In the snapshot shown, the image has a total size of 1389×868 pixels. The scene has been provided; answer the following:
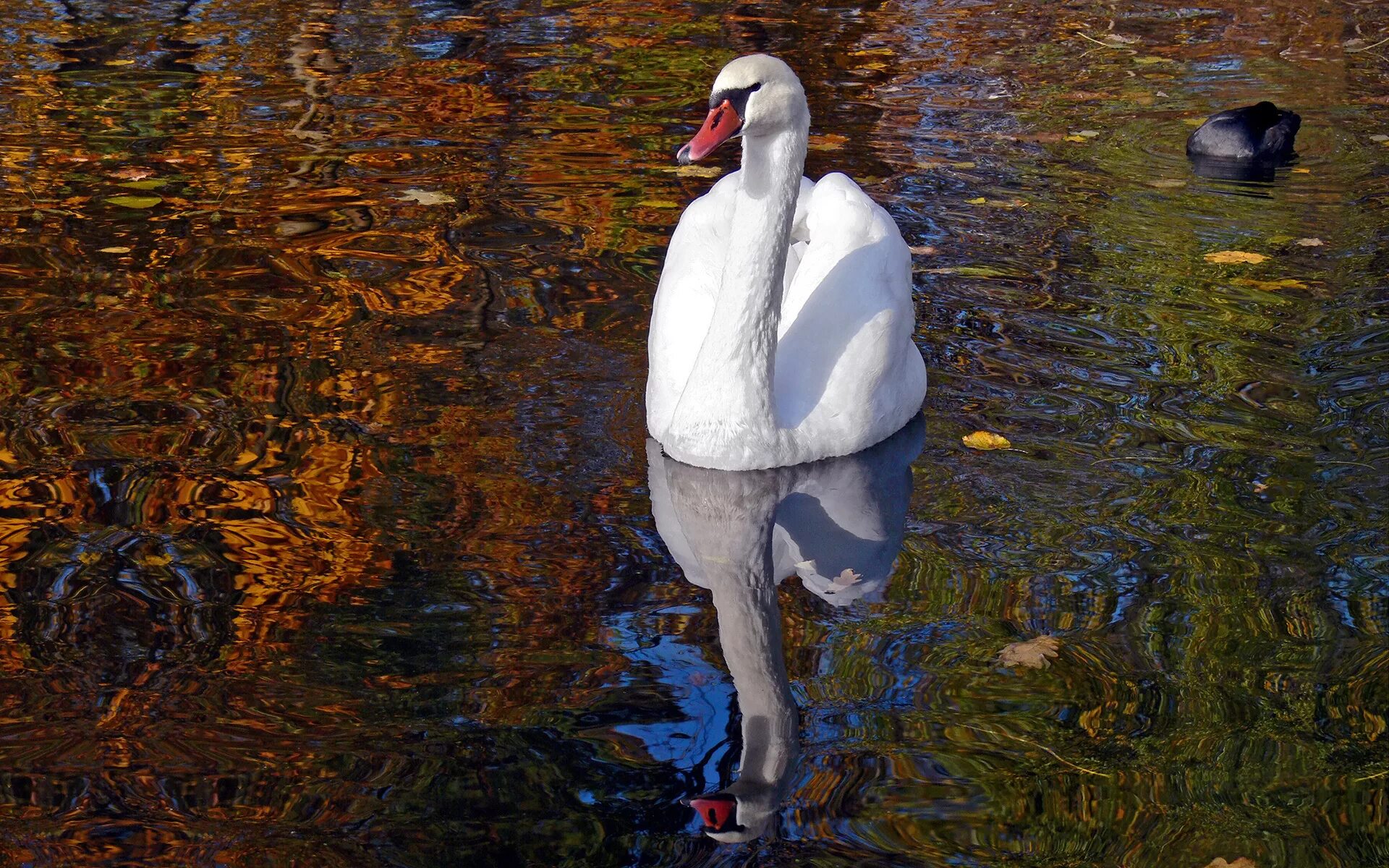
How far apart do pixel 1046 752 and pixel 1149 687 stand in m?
0.44

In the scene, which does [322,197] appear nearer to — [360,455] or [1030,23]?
[360,455]

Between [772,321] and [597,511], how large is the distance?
2.95ft

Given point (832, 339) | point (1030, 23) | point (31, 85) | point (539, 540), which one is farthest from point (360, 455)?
point (1030, 23)

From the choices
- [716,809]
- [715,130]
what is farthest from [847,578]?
[715,130]

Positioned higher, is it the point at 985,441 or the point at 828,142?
the point at 985,441

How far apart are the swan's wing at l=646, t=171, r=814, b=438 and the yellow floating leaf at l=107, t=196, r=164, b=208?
3.55m

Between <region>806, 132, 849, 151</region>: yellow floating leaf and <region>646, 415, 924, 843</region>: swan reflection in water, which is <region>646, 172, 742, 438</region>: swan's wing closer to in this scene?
<region>646, 415, 924, 843</region>: swan reflection in water

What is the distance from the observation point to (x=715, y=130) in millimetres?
4965

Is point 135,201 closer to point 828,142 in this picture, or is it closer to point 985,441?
point 828,142

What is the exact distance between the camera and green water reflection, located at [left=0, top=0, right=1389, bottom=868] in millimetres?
3545

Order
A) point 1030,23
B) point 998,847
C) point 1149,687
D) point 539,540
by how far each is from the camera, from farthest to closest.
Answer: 1. point 1030,23
2. point 539,540
3. point 1149,687
4. point 998,847

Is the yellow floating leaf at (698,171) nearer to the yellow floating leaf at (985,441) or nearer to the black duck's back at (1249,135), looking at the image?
the black duck's back at (1249,135)

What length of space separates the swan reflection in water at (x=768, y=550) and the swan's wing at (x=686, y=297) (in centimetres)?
22

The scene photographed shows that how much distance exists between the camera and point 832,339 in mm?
5523
